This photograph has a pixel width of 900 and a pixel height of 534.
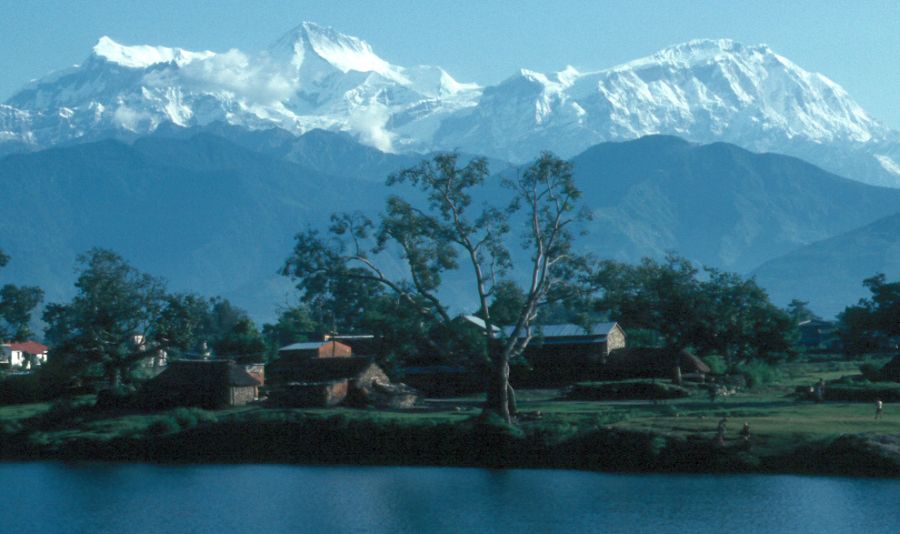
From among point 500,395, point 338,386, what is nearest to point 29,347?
point 338,386

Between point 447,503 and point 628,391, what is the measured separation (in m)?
37.4

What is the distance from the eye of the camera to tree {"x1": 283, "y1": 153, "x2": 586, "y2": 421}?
7250 cm

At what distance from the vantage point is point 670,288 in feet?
335

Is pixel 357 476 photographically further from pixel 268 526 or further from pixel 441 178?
pixel 441 178

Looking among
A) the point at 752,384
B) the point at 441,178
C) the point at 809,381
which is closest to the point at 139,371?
the point at 441,178

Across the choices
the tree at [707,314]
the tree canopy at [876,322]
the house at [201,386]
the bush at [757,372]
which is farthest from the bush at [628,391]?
the house at [201,386]

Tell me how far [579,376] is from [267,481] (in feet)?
146

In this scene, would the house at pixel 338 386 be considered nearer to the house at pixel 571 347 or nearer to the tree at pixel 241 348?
the house at pixel 571 347

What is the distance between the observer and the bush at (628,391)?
88.1 metres

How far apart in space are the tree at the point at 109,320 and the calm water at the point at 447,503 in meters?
32.2

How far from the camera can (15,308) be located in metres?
108

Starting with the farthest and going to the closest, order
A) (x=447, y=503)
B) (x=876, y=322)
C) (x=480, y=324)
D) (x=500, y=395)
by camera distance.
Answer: (x=480, y=324)
(x=876, y=322)
(x=500, y=395)
(x=447, y=503)

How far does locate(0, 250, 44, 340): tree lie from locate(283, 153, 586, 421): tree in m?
36.6

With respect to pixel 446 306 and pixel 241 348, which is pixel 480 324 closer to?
pixel 241 348
